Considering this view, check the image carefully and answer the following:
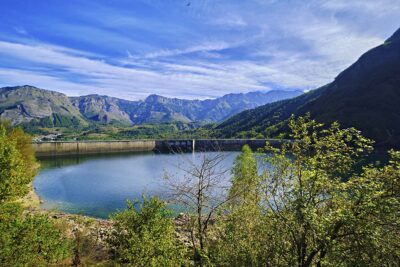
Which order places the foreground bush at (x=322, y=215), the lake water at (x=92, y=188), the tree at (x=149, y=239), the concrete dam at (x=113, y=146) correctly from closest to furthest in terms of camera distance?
the foreground bush at (x=322, y=215)
the tree at (x=149, y=239)
the lake water at (x=92, y=188)
the concrete dam at (x=113, y=146)

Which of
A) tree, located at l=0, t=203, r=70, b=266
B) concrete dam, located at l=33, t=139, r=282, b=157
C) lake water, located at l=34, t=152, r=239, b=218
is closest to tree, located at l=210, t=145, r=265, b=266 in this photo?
tree, located at l=0, t=203, r=70, b=266

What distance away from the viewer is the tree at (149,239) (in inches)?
564

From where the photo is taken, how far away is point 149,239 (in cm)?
1552

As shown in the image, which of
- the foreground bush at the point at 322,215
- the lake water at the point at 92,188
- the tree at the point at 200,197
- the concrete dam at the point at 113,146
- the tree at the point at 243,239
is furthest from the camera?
the concrete dam at the point at 113,146

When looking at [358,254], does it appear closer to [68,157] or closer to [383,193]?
[383,193]

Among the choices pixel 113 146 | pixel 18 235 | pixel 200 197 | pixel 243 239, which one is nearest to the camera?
→ pixel 243 239

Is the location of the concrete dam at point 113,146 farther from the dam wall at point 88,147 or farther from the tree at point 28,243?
the tree at point 28,243

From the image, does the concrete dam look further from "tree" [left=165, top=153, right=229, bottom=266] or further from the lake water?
"tree" [left=165, top=153, right=229, bottom=266]

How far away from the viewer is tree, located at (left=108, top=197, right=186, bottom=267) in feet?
47.0

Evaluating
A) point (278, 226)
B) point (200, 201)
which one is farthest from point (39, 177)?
point (278, 226)

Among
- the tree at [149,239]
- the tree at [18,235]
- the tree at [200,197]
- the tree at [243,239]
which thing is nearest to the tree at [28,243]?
the tree at [18,235]

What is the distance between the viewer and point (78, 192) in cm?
7012

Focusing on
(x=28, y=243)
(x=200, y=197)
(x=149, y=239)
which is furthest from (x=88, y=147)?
(x=200, y=197)

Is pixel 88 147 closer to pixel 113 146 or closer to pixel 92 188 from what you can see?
pixel 113 146
